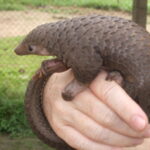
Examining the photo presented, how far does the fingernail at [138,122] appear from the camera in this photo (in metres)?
0.86

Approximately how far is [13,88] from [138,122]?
2266 mm

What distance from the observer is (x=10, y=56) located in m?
3.62

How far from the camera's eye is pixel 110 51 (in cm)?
89

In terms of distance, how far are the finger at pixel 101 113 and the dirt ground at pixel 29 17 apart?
303 cm

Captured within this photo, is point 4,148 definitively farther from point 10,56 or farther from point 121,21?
point 121,21

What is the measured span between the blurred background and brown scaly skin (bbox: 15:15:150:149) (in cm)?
143

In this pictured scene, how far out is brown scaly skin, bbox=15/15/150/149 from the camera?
872mm

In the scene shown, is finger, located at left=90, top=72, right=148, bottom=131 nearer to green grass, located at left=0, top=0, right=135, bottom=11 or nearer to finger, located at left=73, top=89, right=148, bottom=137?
finger, located at left=73, top=89, right=148, bottom=137

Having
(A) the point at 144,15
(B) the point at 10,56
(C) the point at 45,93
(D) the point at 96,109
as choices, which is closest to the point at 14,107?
(B) the point at 10,56

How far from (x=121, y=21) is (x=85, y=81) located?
18 cm

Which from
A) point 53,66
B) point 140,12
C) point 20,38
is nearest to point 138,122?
point 53,66

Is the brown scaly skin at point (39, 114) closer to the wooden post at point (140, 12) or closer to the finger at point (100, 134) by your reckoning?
the finger at point (100, 134)

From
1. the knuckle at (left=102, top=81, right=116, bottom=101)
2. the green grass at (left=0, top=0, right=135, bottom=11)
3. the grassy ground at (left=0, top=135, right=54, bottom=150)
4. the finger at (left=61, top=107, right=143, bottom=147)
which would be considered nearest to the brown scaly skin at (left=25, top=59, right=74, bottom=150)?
the finger at (left=61, top=107, right=143, bottom=147)

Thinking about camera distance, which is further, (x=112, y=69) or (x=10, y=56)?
(x=10, y=56)
